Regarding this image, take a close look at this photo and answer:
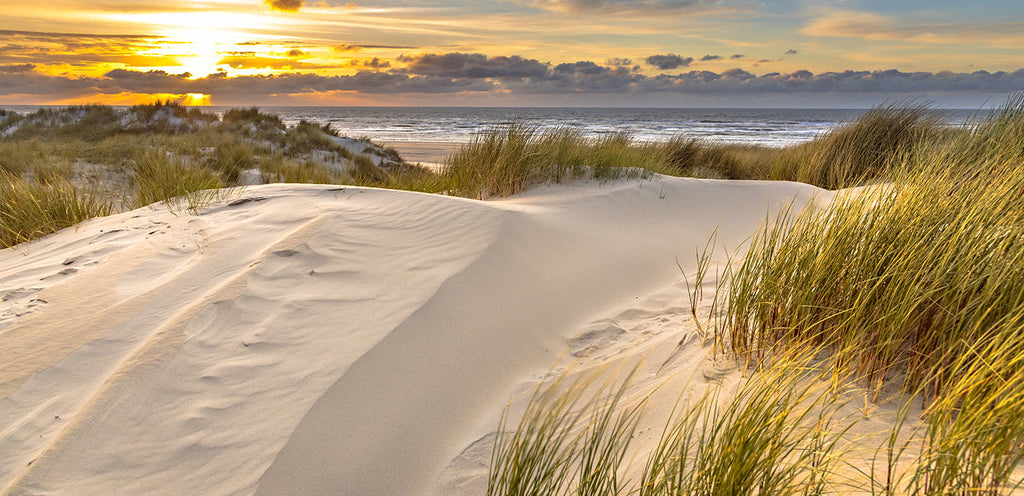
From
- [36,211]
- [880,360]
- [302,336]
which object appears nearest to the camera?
[880,360]

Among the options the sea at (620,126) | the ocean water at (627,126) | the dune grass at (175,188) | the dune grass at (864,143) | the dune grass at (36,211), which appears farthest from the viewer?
the ocean water at (627,126)

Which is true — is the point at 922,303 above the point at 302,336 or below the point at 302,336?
above

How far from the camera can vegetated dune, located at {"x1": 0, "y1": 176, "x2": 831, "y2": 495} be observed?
2.09 meters

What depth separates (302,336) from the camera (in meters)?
2.83

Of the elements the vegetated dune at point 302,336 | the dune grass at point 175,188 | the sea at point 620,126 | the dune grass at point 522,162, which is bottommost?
the vegetated dune at point 302,336

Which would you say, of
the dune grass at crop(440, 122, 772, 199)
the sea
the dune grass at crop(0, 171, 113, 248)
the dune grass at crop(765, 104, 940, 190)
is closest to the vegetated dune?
the dune grass at crop(0, 171, 113, 248)

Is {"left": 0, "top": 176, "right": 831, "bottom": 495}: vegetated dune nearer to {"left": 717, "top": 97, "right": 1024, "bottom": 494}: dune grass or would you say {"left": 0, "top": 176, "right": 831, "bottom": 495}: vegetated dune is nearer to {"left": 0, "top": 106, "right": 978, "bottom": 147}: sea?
{"left": 717, "top": 97, "right": 1024, "bottom": 494}: dune grass

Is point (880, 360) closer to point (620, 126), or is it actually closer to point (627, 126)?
point (620, 126)

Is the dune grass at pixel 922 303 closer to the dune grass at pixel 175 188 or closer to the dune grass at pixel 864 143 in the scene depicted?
the dune grass at pixel 175 188

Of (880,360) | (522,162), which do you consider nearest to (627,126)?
(522,162)

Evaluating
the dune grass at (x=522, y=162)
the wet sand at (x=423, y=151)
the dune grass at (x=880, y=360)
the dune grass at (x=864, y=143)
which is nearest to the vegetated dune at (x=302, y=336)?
the dune grass at (x=880, y=360)

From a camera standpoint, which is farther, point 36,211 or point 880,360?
point 36,211

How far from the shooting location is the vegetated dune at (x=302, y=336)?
209 cm

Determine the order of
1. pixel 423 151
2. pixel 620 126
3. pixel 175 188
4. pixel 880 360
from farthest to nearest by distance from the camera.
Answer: pixel 620 126, pixel 423 151, pixel 175 188, pixel 880 360
